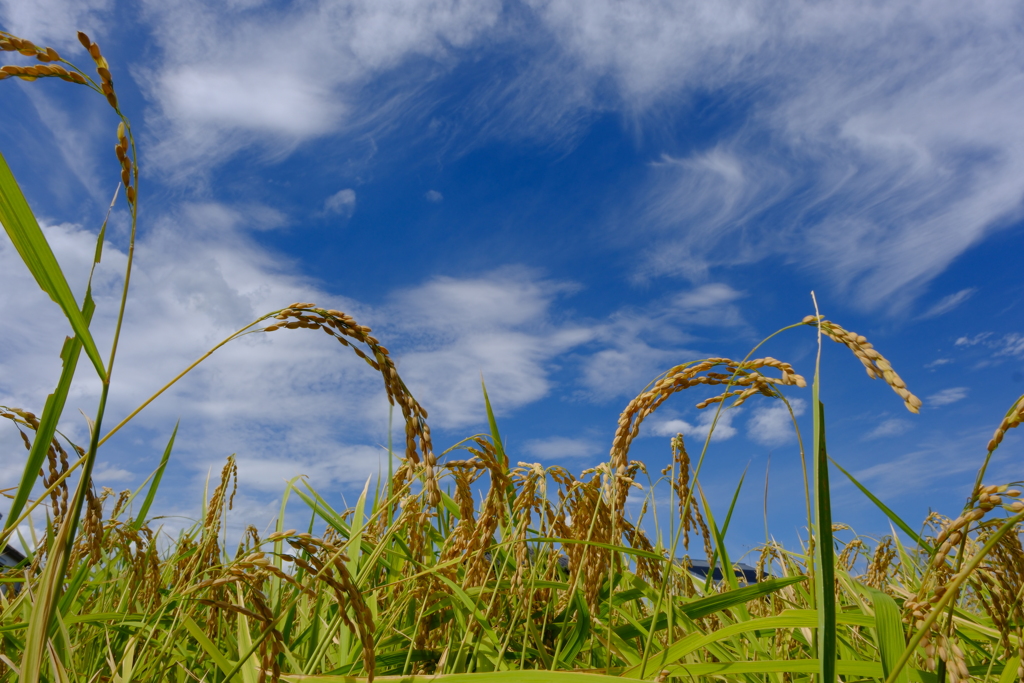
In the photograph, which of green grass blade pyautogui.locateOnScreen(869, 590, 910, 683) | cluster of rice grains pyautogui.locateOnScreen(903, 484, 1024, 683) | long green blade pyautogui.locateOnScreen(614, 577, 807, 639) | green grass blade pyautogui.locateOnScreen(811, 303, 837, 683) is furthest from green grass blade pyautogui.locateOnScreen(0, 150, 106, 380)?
long green blade pyautogui.locateOnScreen(614, 577, 807, 639)

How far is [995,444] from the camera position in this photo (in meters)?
1.40

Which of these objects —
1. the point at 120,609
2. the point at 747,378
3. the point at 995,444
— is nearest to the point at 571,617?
the point at 747,378

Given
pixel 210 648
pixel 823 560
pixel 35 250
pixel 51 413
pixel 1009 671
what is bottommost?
pixel 210 648

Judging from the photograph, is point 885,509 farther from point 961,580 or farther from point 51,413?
point 51,413

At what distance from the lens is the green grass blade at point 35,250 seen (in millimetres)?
1133

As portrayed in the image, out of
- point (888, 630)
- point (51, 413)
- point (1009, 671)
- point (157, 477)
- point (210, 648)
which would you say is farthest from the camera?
point (157, 477)

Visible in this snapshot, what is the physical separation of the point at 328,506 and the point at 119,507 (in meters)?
1.57

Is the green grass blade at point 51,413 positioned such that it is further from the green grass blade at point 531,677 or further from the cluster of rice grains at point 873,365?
the cluster of rice grains at point 873,365

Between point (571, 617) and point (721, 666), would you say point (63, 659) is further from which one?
point (721, 666)

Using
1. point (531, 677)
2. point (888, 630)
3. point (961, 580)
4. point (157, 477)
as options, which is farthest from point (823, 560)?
point (157, 477)

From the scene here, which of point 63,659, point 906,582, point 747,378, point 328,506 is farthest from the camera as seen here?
point 906,582

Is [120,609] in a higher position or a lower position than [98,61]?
lower

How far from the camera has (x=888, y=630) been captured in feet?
4.43

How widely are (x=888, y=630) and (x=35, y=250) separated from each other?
1966 millimetres
